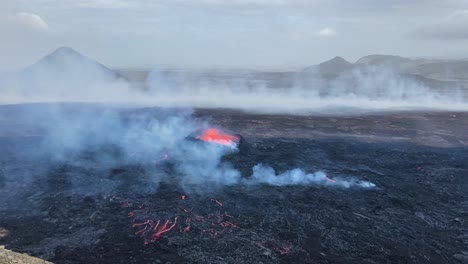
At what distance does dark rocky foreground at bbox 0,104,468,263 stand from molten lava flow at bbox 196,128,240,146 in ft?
5.25

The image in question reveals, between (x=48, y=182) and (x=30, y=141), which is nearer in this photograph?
(x=48, y=182)

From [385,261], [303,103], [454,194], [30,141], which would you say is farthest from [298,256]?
[303,103]

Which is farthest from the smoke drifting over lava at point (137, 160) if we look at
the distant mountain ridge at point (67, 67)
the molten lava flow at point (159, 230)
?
the distant mountain ridge at point (67, 67)

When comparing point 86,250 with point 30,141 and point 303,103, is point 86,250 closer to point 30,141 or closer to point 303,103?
point 30,141

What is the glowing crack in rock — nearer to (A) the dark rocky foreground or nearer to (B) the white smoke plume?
(A) the dark rocky foreground

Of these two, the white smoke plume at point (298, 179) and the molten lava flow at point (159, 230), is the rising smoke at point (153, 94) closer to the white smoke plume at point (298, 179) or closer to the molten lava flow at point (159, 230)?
the white smoke plume at point (298, 179)

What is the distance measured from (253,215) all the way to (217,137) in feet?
42.0

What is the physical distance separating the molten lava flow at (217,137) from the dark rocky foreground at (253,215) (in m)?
1.60

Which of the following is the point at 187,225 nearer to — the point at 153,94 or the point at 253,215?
the point at 253,215

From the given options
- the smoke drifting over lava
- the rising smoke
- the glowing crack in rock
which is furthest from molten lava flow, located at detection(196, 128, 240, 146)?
the rising smoke

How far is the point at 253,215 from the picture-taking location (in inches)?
789

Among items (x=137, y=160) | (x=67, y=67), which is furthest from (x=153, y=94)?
(x=137, y=160)

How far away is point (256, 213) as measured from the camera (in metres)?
20.3

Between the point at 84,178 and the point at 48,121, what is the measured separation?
873 inches
